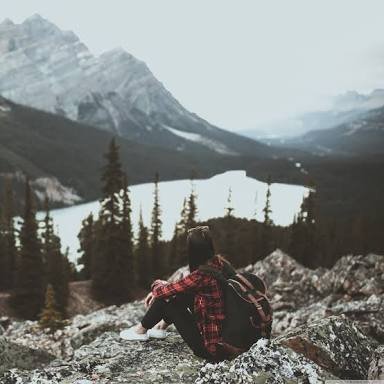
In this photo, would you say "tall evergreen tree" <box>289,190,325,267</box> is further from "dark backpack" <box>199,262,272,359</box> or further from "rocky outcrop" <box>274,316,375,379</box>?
"dark backpack" <box>199,262,272,359</box>

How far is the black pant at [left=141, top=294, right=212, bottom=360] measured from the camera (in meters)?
7.20

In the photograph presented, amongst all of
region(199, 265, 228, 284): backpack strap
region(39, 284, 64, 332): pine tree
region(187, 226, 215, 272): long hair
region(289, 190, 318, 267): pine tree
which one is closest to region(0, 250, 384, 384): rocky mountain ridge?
region(199, 265, 228, 284): backpack strap

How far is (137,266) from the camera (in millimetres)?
54875

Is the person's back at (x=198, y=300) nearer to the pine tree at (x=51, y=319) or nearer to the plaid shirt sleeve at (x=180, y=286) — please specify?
the plaid shirt sleeve at (x=180, y=286)

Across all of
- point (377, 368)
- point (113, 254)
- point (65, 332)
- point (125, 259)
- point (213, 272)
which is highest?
point (213, 272)

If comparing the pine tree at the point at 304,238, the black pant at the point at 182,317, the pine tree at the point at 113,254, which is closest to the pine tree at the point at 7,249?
the pine tree at the point at 113,254

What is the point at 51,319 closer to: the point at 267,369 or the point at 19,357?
the point at 19,357

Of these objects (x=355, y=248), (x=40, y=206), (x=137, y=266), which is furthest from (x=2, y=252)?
(x=40, y=206)

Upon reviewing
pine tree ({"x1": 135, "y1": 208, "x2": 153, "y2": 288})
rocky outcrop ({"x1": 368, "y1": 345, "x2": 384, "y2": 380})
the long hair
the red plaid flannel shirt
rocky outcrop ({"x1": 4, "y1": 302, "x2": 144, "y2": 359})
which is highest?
the long hair

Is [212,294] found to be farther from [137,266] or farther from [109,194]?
Result: [137,266]

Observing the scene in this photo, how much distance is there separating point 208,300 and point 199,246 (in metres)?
0.89

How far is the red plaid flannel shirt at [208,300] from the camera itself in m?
6.87

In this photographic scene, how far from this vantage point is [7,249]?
48.5m

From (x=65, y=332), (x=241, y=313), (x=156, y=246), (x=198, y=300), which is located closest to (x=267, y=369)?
(x=241, y=313)
